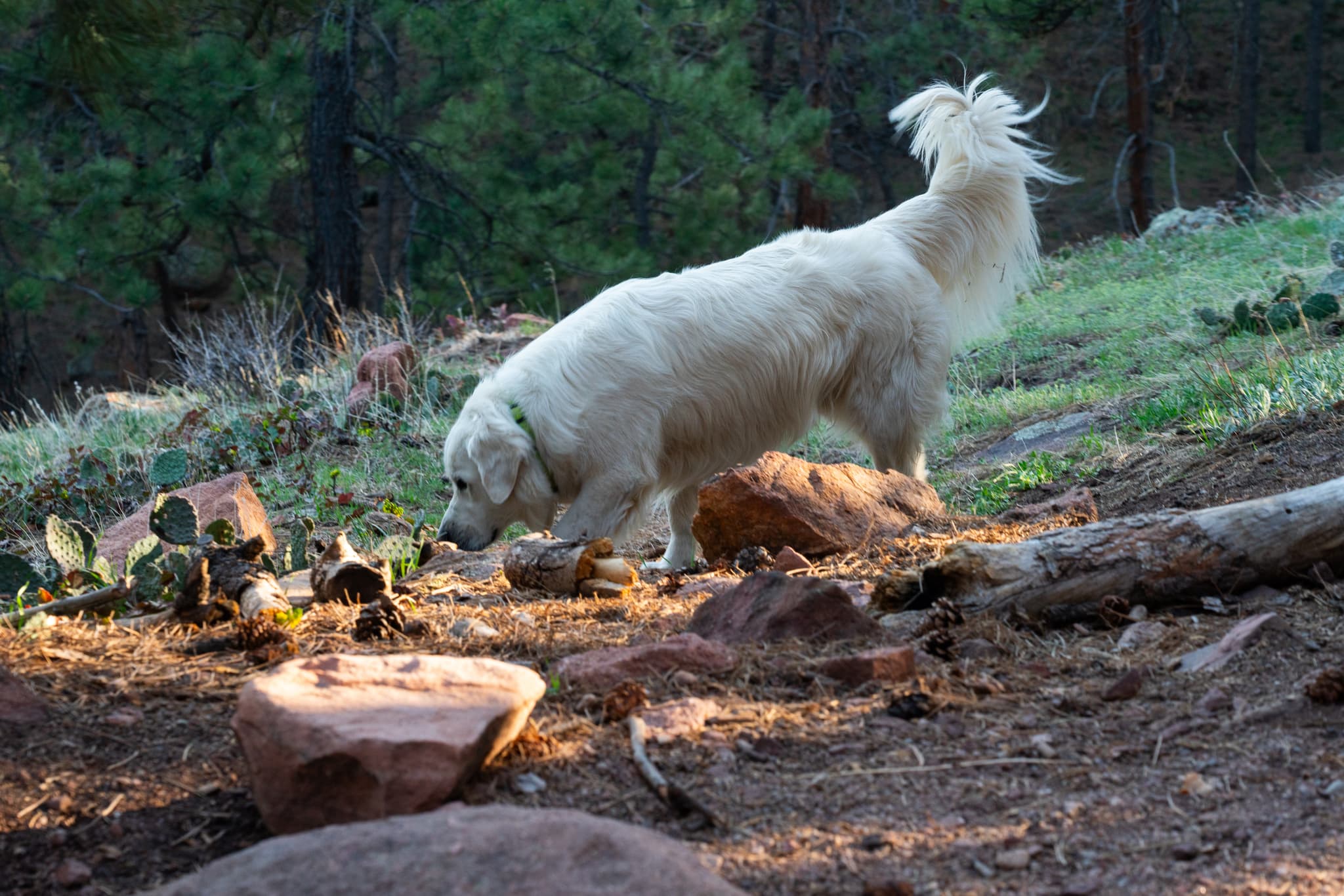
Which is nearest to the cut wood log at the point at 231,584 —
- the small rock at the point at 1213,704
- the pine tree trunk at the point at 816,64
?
the small rock at the point at 1213,704

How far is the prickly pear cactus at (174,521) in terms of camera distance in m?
4.21

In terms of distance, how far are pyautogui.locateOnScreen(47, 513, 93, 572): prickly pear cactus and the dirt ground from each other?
0.75 m

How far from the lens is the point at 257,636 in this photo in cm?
330

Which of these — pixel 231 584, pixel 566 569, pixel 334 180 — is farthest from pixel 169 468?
pixel 334 180

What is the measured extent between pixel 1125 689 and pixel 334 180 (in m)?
13.8

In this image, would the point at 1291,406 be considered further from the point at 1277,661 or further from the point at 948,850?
the point at 948,850

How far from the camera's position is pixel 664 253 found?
61.3ft

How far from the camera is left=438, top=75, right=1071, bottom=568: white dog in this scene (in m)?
5.27

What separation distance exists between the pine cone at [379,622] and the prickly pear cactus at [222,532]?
36.7 inches

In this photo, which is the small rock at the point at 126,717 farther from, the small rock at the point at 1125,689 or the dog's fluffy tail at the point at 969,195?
the dog's fluffy tail at the point at 969,195

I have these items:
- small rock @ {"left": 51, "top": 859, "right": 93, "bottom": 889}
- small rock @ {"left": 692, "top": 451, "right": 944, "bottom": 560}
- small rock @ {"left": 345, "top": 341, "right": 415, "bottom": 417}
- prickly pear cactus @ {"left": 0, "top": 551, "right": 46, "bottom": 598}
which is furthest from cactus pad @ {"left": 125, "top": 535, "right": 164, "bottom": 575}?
small rock @ {"left": 345, "top": 341, "right": 415, "bottom": 417}

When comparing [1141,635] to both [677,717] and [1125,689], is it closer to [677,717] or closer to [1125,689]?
[1125,689]

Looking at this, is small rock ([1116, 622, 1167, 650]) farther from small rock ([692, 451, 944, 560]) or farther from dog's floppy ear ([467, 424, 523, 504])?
dog's floppy ear ([467, 424, 523, 504])

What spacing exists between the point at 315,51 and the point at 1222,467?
12.7 meters
